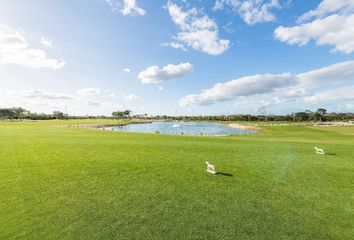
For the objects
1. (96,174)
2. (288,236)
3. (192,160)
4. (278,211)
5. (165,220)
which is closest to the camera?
(288,236)

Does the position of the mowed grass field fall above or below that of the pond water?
above

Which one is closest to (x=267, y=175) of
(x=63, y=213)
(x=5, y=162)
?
(x=63, y=213)

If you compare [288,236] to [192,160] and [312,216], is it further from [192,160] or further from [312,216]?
[192,160]

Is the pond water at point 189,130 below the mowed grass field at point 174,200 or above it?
below

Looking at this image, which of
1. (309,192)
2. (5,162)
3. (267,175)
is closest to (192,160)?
(267,175)

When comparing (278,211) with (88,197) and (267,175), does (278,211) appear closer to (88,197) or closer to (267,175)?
(267,175)

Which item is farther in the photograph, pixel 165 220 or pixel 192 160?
pixel 192 160

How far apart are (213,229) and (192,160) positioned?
856cm

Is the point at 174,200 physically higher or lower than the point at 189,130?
higher

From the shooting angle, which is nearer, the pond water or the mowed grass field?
the mowed grass field

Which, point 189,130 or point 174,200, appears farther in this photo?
point 189,130

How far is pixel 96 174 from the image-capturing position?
37.5 ft

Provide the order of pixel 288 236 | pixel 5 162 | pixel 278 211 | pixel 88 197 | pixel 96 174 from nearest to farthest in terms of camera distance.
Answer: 1. pixel 288 236
2. pixel 278 211
3. pixel 88 197
4. pixel 96 174
5. pixel 5 162

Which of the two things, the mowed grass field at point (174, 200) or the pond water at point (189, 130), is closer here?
the mowed grass field at point (174, 200)
